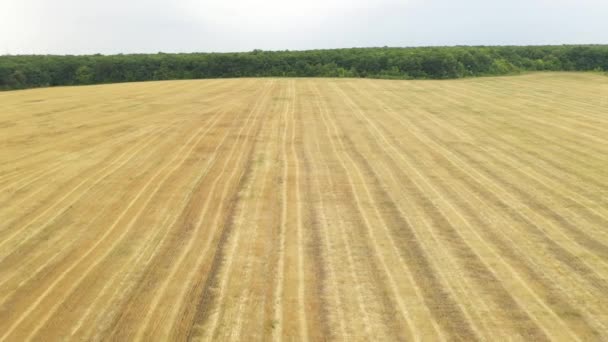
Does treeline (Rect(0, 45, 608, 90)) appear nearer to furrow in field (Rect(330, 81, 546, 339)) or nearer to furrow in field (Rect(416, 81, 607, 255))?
furrow in field (Rect(416, 81, 607, 255))

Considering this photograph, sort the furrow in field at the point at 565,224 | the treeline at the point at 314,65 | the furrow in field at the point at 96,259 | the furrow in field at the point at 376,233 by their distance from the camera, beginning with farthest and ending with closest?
the treeline at the point at 314,65 → the furrow in field at the point at 565,224 → the furrow in field at the point at 96,259 → the furrow in field at the point at 376,233

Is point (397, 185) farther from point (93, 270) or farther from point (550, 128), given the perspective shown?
point (550, 128)

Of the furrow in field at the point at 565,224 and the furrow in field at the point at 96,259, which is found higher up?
the furrow in field at the point at 96,259

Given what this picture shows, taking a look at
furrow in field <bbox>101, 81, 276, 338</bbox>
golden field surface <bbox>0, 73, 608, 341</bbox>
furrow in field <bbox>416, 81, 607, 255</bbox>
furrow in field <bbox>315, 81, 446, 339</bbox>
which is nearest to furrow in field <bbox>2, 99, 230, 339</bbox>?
golden field surface <bbox>0, 73, 608, 341</bbox>

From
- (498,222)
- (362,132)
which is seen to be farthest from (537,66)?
(498,222)

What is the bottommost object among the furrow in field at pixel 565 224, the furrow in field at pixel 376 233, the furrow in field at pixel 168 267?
the furrow in field at pixel 565 224

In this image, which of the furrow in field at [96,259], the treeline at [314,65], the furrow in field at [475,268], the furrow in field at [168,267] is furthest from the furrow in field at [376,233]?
the treeline at [314,65]

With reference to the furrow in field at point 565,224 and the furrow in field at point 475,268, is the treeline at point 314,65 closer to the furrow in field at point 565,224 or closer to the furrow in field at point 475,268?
the furrow in field at point 565,224

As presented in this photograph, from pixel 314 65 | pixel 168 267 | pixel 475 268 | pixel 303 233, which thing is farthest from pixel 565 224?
pixel 314 65
